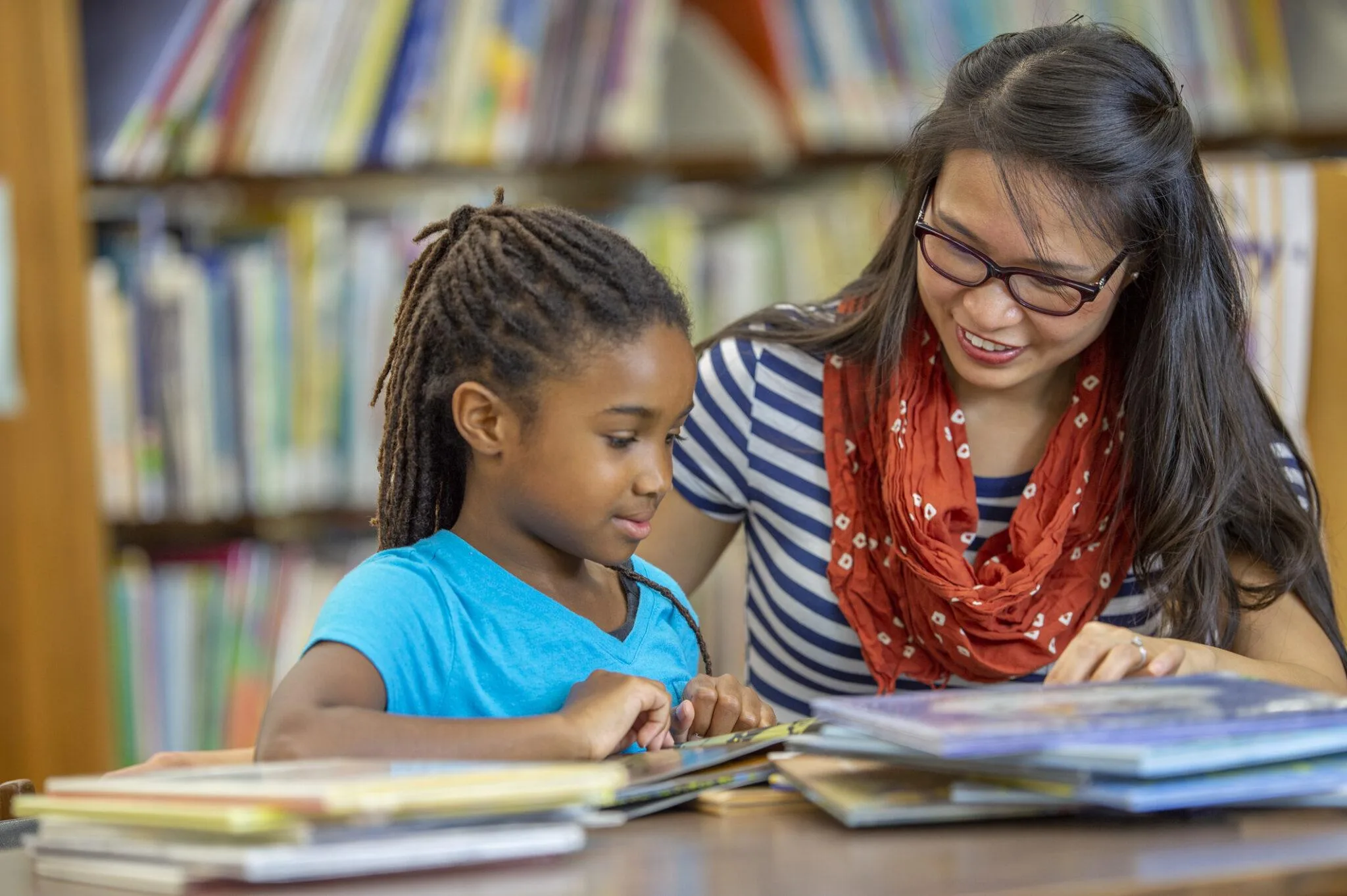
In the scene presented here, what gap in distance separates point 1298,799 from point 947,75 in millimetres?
805

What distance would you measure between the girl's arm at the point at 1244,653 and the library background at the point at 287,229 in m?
0.53

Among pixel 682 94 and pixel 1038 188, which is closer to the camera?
pixel 1038 188

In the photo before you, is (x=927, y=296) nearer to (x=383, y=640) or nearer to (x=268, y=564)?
(x=383, y=640)

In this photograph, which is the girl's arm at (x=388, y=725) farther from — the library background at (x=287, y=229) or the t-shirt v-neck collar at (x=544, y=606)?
the library background at (x=287, y=229)

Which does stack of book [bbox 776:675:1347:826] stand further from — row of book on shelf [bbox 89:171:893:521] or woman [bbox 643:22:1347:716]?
row of book on shelf [bbox 89:171:893:521]

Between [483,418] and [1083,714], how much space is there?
0.43 m

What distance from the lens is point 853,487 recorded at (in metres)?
1.39

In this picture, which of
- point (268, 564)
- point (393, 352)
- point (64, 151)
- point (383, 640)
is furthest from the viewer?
point (268, 564)

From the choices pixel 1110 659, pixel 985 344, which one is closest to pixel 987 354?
pixel 985 344

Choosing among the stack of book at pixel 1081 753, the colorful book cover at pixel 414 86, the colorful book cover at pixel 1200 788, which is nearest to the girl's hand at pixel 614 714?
the stack of book at pixel 1081 753

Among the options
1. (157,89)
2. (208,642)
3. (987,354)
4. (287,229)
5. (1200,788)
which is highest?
(157,89)

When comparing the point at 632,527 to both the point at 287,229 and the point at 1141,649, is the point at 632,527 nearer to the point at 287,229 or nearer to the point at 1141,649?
the point at 1141,649

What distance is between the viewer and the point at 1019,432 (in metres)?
1.38

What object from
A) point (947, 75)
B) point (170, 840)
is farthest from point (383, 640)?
point (947, 75)
